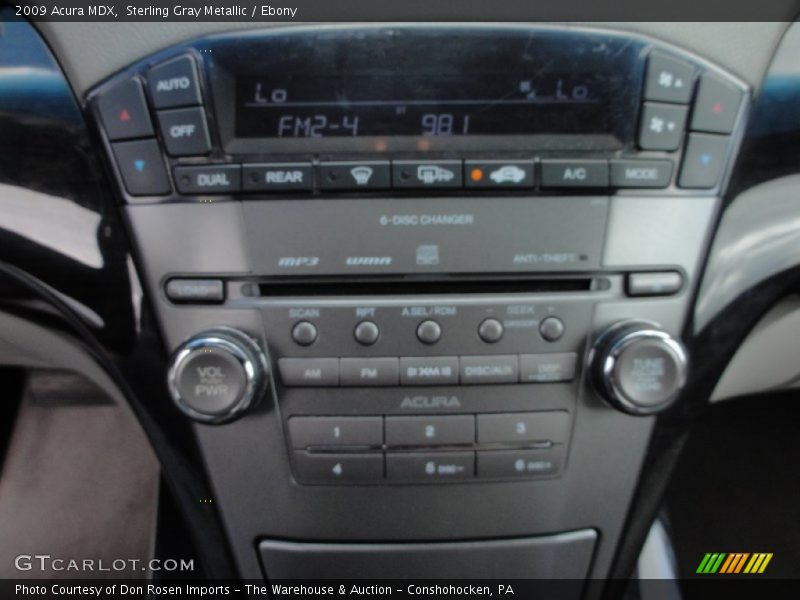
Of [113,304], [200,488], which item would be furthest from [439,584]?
[113,304]

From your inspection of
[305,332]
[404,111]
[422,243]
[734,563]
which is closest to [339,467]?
[305,332]

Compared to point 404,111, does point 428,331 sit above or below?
below

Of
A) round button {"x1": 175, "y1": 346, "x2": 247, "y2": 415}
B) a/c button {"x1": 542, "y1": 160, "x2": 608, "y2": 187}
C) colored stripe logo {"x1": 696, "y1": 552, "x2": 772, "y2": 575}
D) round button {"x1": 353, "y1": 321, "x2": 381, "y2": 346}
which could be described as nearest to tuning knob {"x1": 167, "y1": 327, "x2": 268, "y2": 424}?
round button {"x1": 175, "y1": 346, "x2": 247, "y2": 415}

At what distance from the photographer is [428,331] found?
2.39 feet

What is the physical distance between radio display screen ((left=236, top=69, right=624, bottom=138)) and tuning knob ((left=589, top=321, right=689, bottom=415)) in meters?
0.23

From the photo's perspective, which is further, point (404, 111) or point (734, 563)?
point (734, 563)

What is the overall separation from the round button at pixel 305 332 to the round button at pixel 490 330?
0.18m

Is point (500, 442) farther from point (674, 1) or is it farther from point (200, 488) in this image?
point (674, 1)

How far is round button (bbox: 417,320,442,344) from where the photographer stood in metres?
0.73

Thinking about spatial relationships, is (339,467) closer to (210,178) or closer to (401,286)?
(401,286)

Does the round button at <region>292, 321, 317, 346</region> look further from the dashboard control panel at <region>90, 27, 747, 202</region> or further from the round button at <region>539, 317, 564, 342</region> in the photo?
the round button at <region>539, 317, 564, 342</region>

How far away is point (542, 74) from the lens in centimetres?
70

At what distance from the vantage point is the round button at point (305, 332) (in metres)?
0.73

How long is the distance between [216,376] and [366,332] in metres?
0.16
